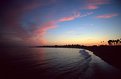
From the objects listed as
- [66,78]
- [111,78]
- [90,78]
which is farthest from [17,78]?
[111,78]

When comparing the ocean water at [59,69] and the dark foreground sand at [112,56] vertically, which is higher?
the dark foreground sand at [112,56]

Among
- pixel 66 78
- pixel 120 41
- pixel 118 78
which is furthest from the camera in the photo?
pixel 120 41

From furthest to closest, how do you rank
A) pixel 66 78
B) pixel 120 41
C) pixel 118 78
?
pixel 120 41 → pixel 66 78 → pixel 118 78

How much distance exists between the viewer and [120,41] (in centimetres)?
16562

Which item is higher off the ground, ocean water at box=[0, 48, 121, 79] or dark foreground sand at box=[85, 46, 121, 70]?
dark foreground sand at box=[85, 46, 121, 70]

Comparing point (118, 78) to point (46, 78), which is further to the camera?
point (46, 78)

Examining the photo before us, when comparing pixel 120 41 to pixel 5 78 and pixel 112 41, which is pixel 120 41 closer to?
pixel 112 41

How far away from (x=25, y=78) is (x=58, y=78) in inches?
204

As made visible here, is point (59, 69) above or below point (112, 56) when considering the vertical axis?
below

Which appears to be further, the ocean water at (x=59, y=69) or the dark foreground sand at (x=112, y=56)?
the dark foreground sand at (x=112, y=56)

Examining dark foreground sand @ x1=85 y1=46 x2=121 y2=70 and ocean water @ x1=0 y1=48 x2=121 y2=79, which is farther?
dark foreground sand @ x1=85 y1=46 x2=121 y2=70

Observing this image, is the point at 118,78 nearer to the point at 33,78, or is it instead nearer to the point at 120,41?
the point at 33,78

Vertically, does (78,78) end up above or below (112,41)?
below

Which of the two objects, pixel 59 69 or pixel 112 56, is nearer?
pixel 59 69
